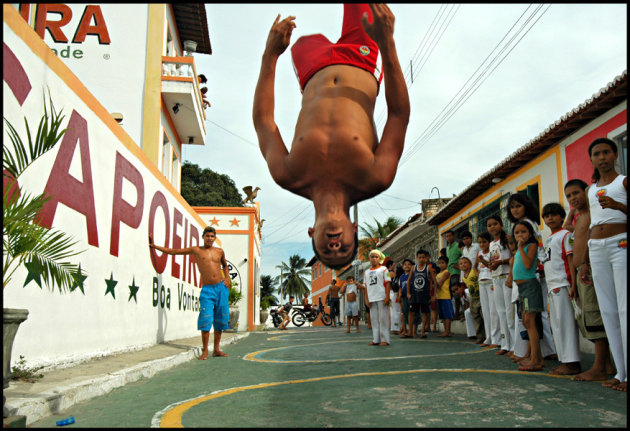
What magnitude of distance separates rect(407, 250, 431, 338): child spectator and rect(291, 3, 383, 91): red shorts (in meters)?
8.88

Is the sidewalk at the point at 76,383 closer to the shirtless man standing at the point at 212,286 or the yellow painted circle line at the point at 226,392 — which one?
the yellow painted circle line at the point at 226,392

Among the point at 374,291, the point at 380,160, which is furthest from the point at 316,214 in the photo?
the point at 374,291

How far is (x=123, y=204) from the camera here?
24.8 feet

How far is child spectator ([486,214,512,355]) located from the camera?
256 inches

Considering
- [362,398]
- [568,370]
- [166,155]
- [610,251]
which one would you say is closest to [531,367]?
[568,370]

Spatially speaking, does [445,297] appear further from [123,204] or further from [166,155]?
[166,155]

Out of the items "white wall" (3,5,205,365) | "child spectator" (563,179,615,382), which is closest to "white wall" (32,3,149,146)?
"white wall" (3,5,205,365)

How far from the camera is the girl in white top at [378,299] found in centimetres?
889

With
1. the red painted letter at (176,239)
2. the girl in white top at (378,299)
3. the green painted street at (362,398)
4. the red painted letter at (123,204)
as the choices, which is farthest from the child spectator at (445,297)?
the red painted letter at (123,204)

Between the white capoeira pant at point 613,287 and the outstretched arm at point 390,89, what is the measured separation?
3.29 meters

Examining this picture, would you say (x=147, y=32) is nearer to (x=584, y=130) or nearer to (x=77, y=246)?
(x=77, y=246)

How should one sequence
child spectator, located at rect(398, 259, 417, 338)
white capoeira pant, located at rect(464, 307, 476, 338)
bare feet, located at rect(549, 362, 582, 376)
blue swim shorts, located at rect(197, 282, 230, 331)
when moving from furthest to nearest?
1. child spectator, located at rect(398, 259, 417, 338)
2. white capoeira pant, located at rect(464, 307, 476, 338)
3. blue swim shorts, located at rect(197, 282, 230, 331)
4. bare feet, located at rect(549, 362, 582, 376)

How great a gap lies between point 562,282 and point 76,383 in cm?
466

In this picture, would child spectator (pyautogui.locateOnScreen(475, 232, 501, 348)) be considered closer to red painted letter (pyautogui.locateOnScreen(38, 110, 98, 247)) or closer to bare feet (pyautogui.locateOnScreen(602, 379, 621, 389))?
bare feet (pyautogui.locateOnScreen(602, 379, 621, 389))
